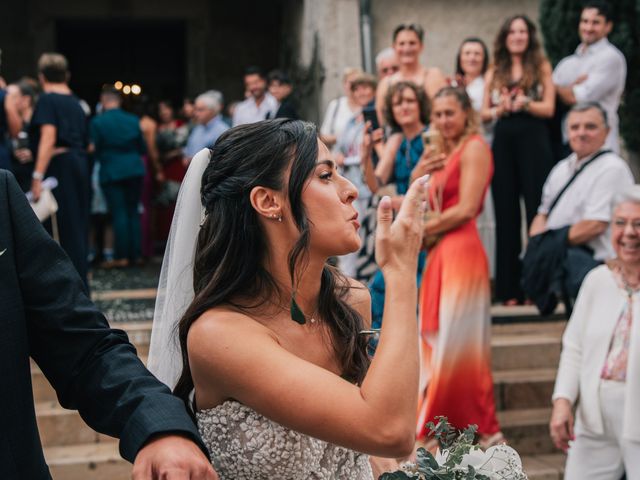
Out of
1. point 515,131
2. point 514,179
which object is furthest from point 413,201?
point 514,179

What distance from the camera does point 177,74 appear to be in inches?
655

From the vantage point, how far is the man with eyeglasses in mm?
5707

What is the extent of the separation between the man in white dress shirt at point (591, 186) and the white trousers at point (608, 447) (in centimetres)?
136

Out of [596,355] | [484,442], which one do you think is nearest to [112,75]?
[484,442]

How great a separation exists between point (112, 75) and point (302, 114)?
A: 4.71m

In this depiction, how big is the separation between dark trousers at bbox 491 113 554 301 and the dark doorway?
31.9 feet

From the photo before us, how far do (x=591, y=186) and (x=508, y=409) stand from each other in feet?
5.53

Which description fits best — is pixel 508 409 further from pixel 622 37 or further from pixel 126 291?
pixel 622 37

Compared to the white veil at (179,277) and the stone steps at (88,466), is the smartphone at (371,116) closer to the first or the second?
the stone steps at (88,466)

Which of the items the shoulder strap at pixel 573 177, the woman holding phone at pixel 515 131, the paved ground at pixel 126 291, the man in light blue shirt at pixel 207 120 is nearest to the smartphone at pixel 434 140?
the shoulder strap at pixel 573 177

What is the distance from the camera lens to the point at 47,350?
2.19 m

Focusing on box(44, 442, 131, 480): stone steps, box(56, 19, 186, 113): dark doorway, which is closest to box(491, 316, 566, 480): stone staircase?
box(44, 442, 131, 480): stone steps

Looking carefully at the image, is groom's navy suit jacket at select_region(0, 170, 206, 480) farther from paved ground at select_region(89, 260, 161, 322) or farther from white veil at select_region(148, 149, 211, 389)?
paved ground at select_region(89, 260, 161, 322)

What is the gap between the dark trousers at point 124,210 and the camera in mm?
10766
